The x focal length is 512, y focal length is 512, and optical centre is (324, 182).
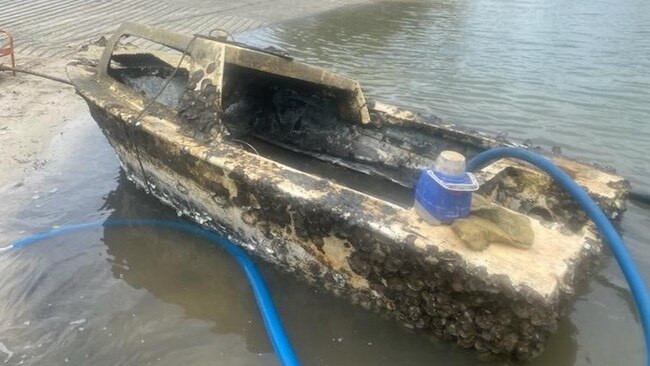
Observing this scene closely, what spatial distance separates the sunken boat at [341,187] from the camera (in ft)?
8.21

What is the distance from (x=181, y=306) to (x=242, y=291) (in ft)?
1.38

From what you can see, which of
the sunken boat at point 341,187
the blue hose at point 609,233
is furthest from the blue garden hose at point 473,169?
the sunken boat at point 341,187

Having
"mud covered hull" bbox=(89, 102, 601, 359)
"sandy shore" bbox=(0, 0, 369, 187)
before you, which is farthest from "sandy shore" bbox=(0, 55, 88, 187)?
"mud covered hull" bbox=(89, 102, 601, 359)

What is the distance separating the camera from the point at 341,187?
3.12 metres

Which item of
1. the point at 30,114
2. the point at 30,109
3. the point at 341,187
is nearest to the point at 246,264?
the point at 341,187

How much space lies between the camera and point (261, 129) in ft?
17.7

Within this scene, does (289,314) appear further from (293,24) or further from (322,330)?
(293,24)

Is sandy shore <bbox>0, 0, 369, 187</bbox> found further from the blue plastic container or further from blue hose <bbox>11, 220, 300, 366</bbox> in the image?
the blue plastic container

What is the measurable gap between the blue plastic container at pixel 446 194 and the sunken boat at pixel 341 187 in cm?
8

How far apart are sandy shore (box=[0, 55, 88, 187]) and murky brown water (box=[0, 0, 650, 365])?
209 millimetres

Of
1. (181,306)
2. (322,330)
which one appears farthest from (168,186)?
(322,330)

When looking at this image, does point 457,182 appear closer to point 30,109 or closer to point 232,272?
point 232,272

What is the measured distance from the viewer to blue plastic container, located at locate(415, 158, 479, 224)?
8.21 feet

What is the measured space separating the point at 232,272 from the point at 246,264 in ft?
0.78
